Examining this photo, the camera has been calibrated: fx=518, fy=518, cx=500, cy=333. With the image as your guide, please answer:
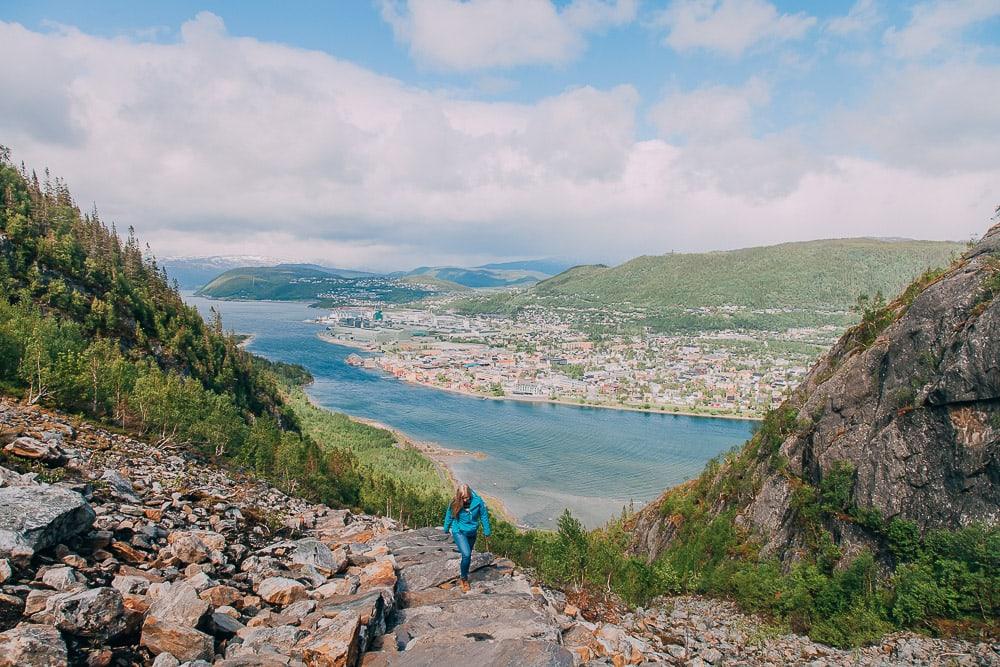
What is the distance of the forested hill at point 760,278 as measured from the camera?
129000mm

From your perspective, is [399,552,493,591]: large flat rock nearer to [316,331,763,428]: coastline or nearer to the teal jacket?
the teal jacket

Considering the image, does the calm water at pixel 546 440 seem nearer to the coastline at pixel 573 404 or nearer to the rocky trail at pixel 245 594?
the coastline at pixel 573 404

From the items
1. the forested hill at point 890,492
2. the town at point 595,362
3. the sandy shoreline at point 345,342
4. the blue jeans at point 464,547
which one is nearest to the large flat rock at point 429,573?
the blue jeans at point 464,547

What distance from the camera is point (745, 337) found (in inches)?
4712

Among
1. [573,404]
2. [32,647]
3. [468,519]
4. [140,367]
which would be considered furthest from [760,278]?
[32,647]

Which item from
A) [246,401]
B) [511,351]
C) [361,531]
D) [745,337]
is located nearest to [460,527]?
[361,531]

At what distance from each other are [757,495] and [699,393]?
63.7 meters

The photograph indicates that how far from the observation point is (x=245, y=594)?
4824mm

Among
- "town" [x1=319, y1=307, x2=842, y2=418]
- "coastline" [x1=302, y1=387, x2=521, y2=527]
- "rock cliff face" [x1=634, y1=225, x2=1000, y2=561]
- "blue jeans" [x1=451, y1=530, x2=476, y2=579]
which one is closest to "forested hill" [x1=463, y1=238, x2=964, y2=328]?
"town" [x1=319, y1=307, x2=842, y2=418]

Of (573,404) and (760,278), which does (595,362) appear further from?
(760,278)

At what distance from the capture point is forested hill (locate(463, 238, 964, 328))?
12900 centimetres

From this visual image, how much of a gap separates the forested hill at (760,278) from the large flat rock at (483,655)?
456ft

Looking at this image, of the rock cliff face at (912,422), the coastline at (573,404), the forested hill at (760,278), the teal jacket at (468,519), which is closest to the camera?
the teal jacket at (468,519)

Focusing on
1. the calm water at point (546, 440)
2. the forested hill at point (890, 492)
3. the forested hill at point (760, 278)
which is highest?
the forested hill at point (760, 278)
